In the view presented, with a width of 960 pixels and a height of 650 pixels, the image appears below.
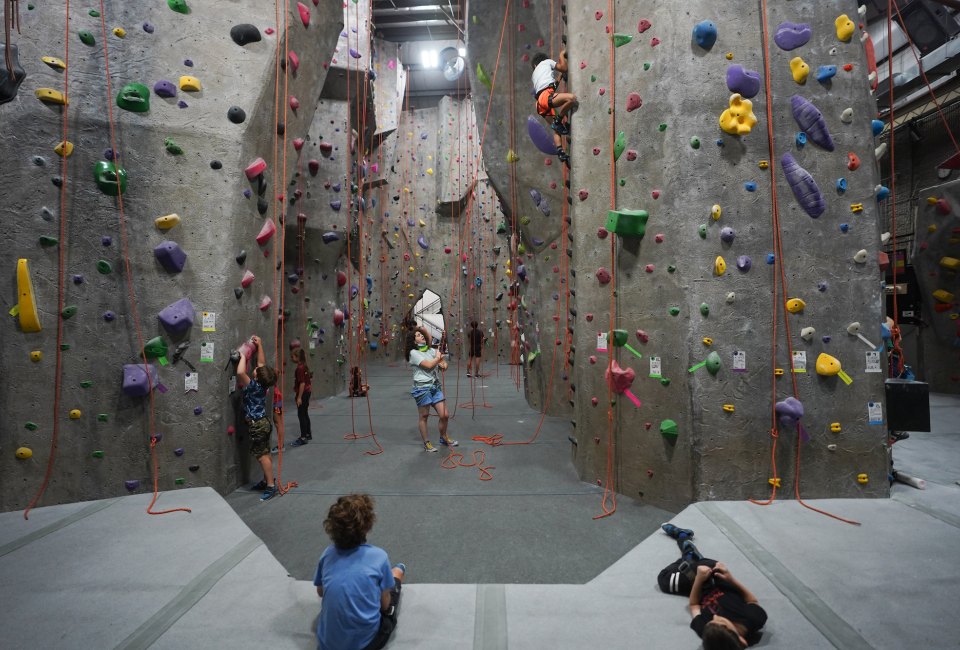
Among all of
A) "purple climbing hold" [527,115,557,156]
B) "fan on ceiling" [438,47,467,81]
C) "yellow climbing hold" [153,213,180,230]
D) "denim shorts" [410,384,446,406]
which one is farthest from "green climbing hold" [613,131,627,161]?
"fan on ceiling" [438,47,467,81]

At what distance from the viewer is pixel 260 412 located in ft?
10.8

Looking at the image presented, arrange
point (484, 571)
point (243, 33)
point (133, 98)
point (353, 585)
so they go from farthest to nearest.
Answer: point (243, 33)
point (133, 98)
point (484, 571)
point (353, 585)

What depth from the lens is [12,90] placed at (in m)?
1.80

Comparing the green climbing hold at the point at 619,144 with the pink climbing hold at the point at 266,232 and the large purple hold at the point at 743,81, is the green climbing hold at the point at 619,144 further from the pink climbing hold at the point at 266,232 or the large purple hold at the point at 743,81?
the pink climbing hold at the point at 266,232

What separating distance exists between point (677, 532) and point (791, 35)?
2.99m

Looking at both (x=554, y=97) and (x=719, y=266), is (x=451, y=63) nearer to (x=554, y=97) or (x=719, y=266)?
(x=554, y=97)

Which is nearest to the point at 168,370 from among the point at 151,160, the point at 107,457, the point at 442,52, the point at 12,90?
the point at 107,457

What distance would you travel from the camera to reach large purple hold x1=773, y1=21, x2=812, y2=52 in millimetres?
2740

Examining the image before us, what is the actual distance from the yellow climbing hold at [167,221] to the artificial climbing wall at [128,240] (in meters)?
0.01

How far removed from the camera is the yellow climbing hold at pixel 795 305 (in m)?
2.73

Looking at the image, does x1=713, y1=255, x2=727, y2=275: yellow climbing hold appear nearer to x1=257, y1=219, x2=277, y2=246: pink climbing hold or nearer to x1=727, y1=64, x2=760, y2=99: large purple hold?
x1=727, y1=64, x2=760, y2=99: large purple hold

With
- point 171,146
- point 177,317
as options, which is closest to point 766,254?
point 177,317

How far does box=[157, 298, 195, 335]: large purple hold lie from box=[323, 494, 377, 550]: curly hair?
2116 mm

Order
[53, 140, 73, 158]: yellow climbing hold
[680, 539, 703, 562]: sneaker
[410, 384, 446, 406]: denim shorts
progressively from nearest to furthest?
[680, 539, 703, 562]: sneaker, [53, 140, 73, 158]: yellow climbing hold, [410, 384, 446, 406]: denim shorts
